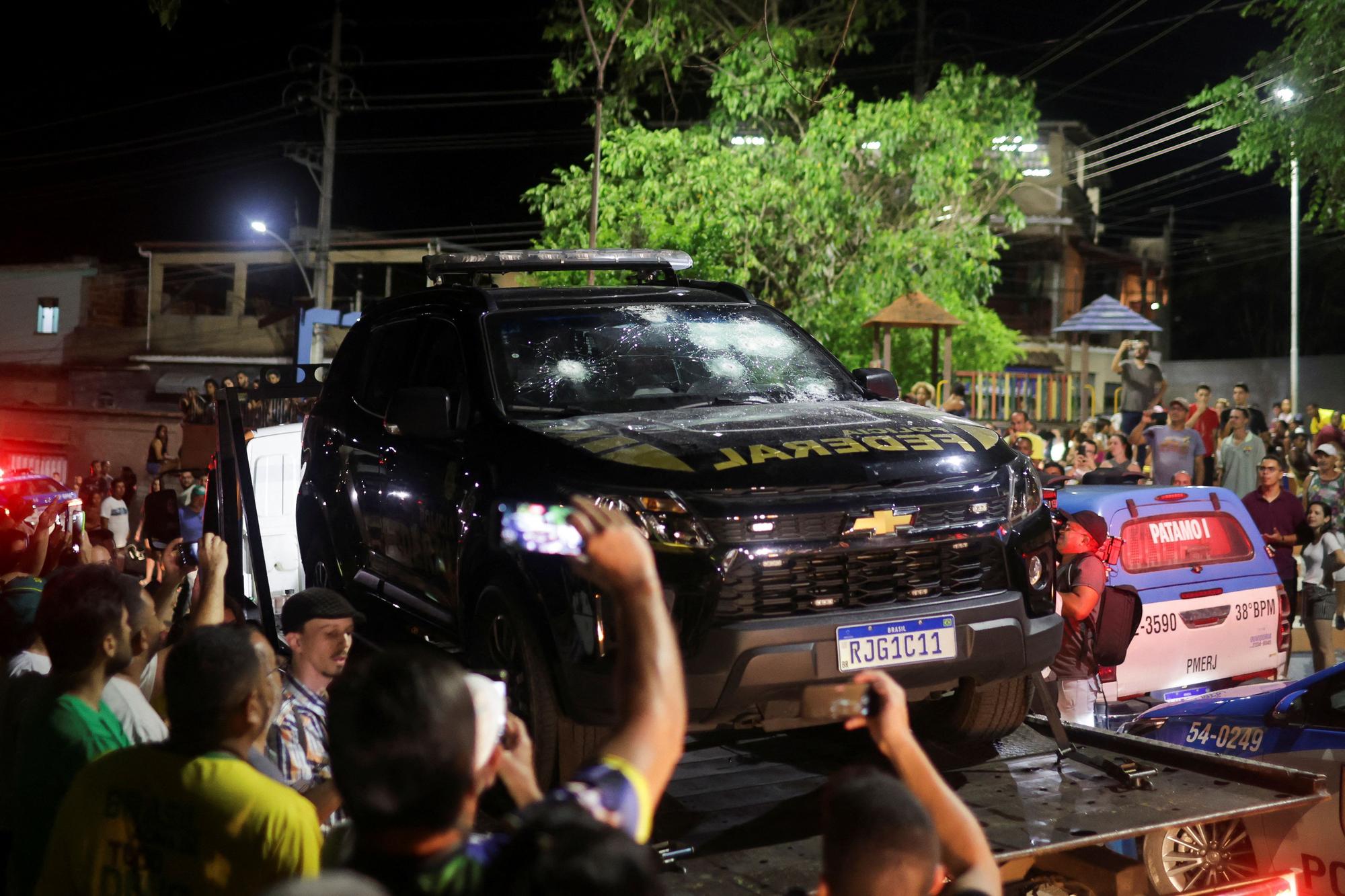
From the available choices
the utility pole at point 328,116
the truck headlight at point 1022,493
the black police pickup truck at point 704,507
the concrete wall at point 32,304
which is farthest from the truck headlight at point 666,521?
the concrete wall at point 32,304

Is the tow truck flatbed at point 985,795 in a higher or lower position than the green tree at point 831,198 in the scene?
lower

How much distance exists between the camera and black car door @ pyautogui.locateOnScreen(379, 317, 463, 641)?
504cm

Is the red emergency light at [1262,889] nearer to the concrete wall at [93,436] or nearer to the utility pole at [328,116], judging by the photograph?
the concrete wall at [93,436]

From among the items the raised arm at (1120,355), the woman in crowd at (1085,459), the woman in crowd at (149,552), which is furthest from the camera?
the raised arm at (1120,355)

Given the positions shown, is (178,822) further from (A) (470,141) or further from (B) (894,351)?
(A) (470,141)

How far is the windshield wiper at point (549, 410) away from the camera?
496 centimetres

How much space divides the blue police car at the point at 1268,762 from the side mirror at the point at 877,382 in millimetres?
2033

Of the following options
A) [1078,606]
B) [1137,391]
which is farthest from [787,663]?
[1137,391]

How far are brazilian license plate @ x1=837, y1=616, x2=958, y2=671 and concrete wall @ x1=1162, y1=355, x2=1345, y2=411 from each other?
32.6m

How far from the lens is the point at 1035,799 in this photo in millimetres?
4539

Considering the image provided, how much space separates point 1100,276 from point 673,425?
4917cm

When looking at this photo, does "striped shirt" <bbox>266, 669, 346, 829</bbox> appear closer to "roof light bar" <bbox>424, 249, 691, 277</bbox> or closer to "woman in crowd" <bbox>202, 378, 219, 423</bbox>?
"roof light bar" <bbox>424, 249, 691, 277</bbox>

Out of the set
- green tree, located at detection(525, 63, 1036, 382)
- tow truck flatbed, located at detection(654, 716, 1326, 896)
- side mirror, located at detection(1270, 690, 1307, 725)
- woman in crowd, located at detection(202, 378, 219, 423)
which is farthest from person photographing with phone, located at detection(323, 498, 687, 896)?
green tree, located at detection(525, 63, 1036, 382)

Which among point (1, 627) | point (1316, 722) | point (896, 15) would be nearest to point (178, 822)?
point (1, 627)
